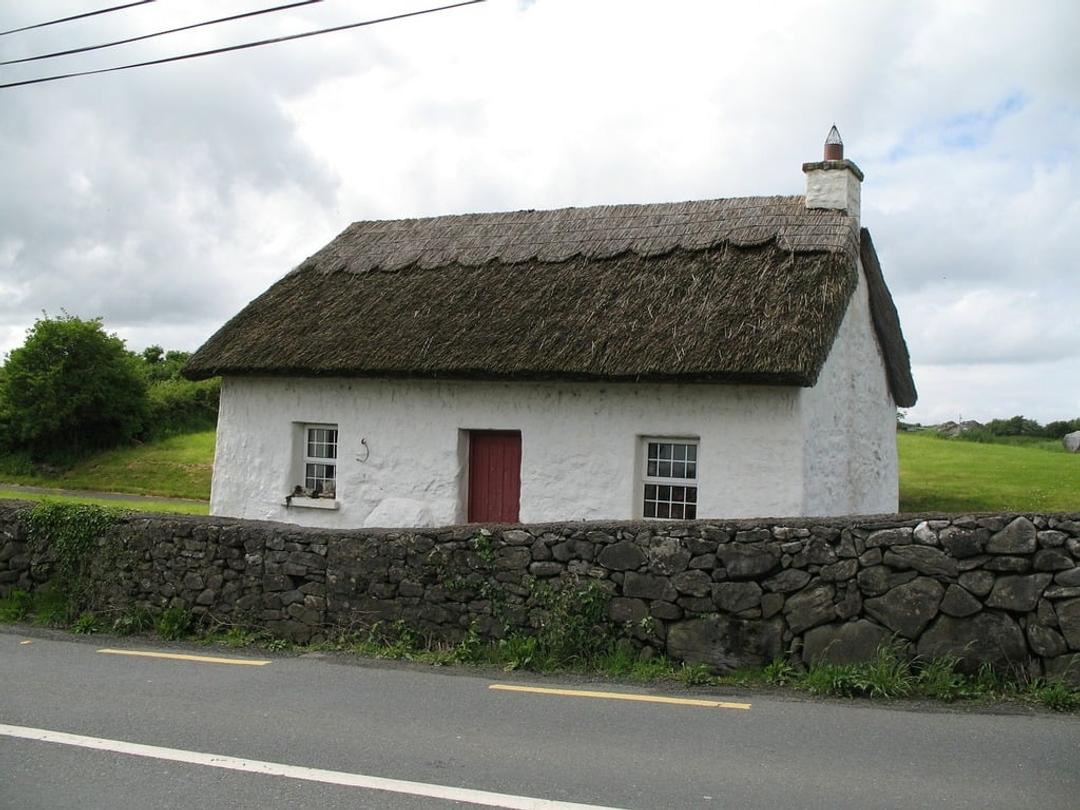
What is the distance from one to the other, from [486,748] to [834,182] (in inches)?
459

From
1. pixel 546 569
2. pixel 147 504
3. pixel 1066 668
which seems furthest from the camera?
pixel 147 504

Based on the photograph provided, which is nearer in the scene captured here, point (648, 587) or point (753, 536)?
point (753, 536)

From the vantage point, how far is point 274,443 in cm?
1633

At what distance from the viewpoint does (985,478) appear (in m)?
22.4

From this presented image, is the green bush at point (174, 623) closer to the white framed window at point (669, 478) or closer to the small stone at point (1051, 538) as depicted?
the white framed window at point (669, 478)

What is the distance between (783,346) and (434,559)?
561cm

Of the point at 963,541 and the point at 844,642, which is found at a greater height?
the point at 963,541

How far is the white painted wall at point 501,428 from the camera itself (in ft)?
43.1

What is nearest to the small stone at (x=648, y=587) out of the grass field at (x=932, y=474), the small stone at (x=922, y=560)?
the small stone at (x=922, y=560)

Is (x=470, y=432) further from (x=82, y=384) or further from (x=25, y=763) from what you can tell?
(x=82, y=384)

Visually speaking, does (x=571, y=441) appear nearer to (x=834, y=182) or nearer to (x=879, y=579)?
(x=834, y=182)

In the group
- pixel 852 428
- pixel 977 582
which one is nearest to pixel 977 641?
pixel 977 582

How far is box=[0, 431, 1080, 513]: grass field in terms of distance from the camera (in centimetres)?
1920

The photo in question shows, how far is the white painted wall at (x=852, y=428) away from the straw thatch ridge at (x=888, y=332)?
186 mm
